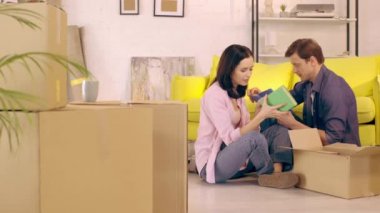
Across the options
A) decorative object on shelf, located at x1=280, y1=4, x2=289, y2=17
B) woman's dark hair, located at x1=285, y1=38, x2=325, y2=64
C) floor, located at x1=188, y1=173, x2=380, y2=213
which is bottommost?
floor, located at x1=188, y1=173, x2=380, y2=213

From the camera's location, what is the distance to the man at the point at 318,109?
2.98 meters

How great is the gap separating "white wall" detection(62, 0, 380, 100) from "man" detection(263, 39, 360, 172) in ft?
6.69

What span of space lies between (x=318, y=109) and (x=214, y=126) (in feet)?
1.97

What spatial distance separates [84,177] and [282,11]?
13.3ft

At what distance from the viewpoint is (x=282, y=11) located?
5.19 metres

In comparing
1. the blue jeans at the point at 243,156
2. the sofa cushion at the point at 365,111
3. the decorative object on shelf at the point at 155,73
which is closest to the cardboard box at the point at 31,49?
the blue jeans at the point at 243,156

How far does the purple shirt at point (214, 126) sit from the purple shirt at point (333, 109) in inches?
15.9

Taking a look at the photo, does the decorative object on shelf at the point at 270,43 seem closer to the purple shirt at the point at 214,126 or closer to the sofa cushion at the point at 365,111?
the sofa cushion at the point at 365,111

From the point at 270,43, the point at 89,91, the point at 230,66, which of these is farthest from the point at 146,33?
the point at 89,91

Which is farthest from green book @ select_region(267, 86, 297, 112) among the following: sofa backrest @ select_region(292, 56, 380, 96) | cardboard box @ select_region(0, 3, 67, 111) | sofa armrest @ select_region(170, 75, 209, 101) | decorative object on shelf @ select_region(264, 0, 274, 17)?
decorative object on shelf @ select_region(264, 0, 274, 17)

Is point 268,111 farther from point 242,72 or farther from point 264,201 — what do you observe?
point 264,201

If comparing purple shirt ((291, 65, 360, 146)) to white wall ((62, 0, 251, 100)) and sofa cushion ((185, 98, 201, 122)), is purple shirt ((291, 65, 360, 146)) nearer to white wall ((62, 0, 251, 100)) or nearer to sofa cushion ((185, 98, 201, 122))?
sofa cushion ((185, 98, 201, 122))

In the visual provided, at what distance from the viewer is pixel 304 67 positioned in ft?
10.4

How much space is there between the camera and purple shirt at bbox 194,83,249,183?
2977 mm
